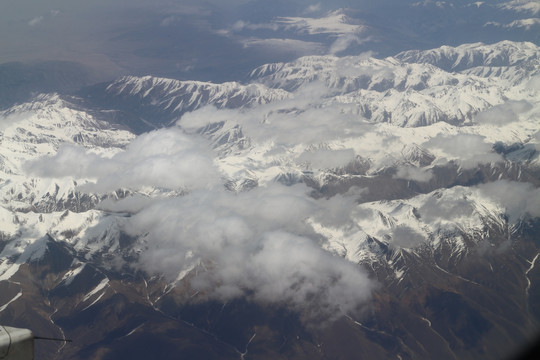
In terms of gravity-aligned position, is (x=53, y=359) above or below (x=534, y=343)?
below

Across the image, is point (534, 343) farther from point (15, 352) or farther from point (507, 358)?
point (15, 352)

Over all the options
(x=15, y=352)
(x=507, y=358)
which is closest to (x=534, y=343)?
(x=507, y=358)

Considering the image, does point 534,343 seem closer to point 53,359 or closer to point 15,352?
point 15,352

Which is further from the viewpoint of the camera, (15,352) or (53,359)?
(53,359)

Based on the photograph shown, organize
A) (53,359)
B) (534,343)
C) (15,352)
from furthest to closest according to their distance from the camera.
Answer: (53,359), (15,352), (534,343)

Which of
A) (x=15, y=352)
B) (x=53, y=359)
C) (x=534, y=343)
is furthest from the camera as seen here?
(x=53, y=359)

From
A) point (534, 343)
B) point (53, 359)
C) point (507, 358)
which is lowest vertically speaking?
point (53, 359)

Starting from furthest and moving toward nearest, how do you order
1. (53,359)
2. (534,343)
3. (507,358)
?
(53,359)
(507,358)
(534,343)

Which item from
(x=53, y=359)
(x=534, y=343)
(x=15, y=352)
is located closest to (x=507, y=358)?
(x=534, y=343)

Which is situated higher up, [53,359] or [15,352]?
[15,352]
